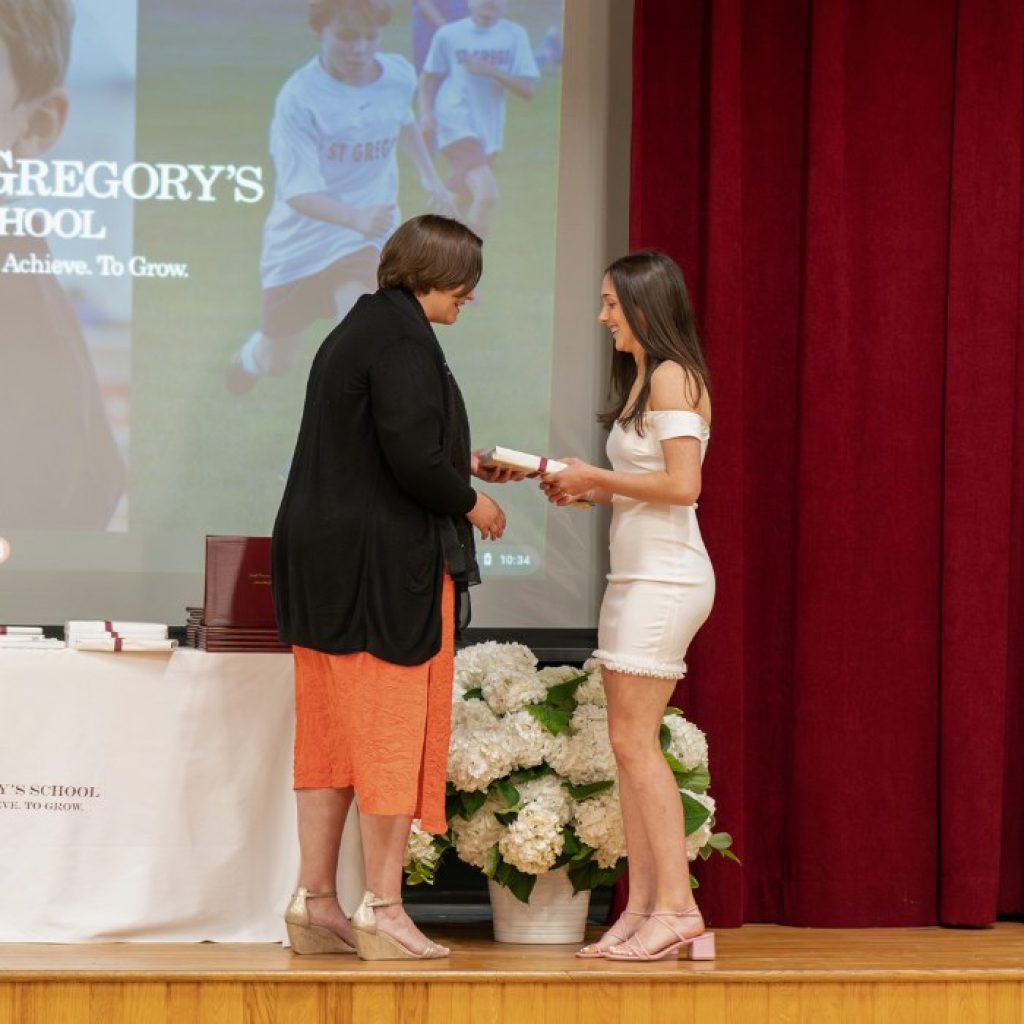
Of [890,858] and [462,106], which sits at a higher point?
[462,106]

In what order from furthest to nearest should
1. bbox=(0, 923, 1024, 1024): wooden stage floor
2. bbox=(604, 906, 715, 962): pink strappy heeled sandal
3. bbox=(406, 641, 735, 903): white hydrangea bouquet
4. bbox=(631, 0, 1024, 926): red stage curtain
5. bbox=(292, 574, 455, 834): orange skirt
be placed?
1. bbox=(631, 0, 1024, 926): red stage curtain
2. bbox=(406, 641, 735, 903): white hydrangea bouquet
3. bbox=(604, 906, 715, 962): pink strappy heeled sandal
4. bbox=(292, 574, 455, 834): orange skirt
5. bbox=(0, 923, 1024, 1024): wooden stage floor

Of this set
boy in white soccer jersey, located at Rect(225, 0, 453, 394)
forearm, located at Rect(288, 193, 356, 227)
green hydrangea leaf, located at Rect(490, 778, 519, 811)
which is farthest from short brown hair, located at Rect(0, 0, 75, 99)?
green hydrangea leaf, located at Rect(490, 778, 519, 811)

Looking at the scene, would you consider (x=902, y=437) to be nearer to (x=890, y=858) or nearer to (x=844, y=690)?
(x=844, y=690)

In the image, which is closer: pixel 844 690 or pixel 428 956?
pixel 428 956

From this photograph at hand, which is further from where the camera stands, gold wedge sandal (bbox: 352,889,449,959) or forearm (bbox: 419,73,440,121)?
forearm (bbox: 419,73,440,121)

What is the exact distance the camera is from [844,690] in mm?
4301

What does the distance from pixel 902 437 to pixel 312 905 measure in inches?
77.6

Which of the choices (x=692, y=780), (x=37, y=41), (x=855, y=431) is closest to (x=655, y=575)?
(x=692, y=780)

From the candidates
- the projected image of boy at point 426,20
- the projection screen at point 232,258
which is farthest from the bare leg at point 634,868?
the projected image of boy at point 426,20

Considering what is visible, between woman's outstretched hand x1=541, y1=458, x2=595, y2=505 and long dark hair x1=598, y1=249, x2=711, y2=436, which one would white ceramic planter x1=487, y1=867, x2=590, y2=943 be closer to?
woman's outstretched hand x1=541, y1=458, x2=595, y2=505

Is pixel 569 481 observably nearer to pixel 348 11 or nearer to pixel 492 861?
pixel 492 861

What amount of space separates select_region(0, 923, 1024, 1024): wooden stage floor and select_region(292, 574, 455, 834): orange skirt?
327 millimetres

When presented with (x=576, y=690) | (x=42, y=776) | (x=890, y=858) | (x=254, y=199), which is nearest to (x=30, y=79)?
(x=254, y=199)

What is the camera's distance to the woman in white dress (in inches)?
134
